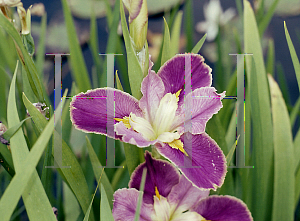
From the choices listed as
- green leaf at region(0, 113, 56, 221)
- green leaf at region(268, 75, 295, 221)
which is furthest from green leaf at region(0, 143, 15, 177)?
green leaf at region(268, 75, 295, 221)

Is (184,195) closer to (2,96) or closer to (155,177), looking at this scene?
(155,177)

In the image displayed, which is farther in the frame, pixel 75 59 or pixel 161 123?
pixel 75 59

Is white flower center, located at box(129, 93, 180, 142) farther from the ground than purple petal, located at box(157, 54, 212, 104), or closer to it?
closer to it

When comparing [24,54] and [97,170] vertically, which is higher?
[24,54]

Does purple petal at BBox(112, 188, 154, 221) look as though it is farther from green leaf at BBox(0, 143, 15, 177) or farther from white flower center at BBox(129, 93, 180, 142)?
green leaf at BBox(0, 143, 15, 177)

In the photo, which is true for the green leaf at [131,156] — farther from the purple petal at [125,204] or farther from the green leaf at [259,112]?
the green leaf at [259,112]

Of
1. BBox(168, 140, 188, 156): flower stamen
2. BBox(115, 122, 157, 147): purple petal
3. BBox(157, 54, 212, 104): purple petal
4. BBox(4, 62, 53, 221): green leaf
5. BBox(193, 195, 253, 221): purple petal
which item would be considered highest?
BBox(157, 54, 212, 104): purple petal

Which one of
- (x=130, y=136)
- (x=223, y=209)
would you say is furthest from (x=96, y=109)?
(x=223, y=209)
